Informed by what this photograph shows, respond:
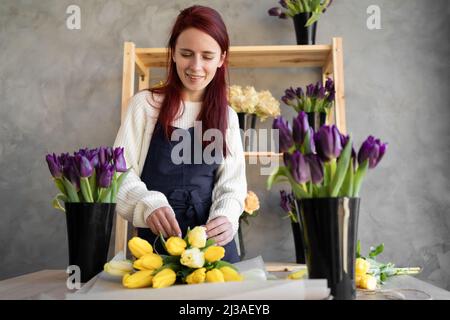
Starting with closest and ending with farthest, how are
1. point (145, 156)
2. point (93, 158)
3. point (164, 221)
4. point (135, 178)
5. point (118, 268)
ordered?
point (118, 268), point (93, 158), point (164, 221), point (135, 178), point (145, 156)

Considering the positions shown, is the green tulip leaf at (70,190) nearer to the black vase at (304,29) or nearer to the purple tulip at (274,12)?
the black vase at (304,29)

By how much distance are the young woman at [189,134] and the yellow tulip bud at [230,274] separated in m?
0.48

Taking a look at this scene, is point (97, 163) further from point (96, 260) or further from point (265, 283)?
point (265, 283)

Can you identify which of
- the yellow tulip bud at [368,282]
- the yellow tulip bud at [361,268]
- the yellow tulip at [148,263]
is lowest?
the yellow tulip bud at [368,282]

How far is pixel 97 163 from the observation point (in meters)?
0.86

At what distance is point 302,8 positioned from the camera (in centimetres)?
196

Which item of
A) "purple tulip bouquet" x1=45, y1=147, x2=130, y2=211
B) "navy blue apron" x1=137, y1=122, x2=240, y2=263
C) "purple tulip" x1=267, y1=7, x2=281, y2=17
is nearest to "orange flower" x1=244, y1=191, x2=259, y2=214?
"navy blue apron" x1=137, y1=122, x2=240, y2=263

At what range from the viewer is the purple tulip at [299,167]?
621 mm

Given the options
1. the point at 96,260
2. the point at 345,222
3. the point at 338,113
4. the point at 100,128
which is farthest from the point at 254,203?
the point at 345,222

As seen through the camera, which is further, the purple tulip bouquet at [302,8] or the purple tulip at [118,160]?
the purple tulip bouquet at [302,8]

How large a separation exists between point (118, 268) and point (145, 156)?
632 millimetres

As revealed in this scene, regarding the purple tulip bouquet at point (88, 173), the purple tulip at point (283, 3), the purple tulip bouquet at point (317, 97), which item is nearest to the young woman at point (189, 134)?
the purple tulip bouquet at point (88, 173)

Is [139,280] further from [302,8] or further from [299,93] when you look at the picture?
[302,8]

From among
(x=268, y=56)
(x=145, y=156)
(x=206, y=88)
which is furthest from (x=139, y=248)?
(x=268, y=56)
